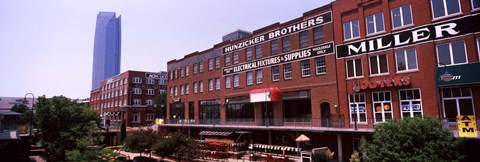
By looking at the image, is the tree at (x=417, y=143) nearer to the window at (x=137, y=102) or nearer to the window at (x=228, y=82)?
the window at (x=228, y=82)

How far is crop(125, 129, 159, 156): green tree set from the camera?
97.8 ft

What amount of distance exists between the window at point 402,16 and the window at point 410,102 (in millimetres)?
5657

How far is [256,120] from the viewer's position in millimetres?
36875

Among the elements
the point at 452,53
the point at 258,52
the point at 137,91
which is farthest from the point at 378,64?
the point at 137,91

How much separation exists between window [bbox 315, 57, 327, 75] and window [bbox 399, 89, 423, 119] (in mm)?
7835

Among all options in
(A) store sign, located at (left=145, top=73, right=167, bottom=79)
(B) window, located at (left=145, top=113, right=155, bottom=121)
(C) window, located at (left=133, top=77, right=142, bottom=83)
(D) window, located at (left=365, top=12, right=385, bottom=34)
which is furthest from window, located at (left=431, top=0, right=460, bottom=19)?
(A) store sign, located at (left=145, top=73, right=167, bottom=79)

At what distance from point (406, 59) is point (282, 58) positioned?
44.3 feet

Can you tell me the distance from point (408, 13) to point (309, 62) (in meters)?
10.4

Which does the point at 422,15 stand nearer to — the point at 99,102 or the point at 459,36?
the point at 459,36

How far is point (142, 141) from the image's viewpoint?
30531 mm

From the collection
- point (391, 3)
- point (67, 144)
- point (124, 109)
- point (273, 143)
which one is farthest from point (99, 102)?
point (391, 3)

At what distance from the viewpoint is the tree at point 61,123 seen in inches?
1208

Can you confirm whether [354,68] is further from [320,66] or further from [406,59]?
[406,59]

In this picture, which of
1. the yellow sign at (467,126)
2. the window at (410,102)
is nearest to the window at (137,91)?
the window at (410,102)
